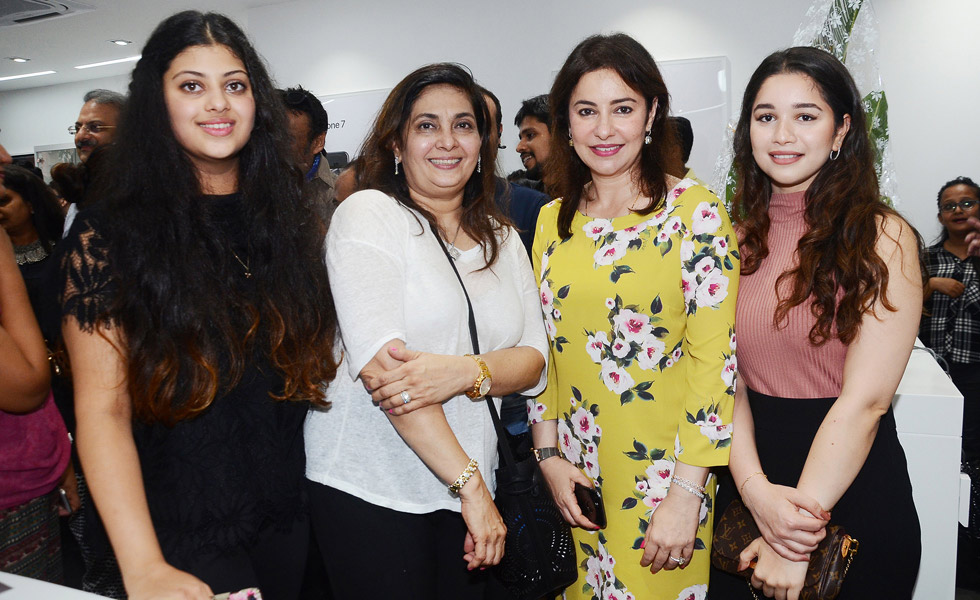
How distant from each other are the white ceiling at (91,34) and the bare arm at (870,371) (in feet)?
20.3

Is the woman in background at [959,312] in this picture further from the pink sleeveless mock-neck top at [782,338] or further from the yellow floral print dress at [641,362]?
the yellow floral print dress at [641,362]

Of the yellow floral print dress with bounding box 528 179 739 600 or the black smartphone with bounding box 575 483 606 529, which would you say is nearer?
the yellow floral print dress with bounding box 528 179 739 600

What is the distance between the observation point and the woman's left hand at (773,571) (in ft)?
4.77

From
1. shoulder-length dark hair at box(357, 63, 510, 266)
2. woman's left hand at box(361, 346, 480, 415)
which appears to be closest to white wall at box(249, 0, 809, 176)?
shoulder-length dark hair at box(357, 63, 510, 266)

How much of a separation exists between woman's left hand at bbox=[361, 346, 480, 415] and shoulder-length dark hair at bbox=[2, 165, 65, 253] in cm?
215

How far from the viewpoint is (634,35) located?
5617mm

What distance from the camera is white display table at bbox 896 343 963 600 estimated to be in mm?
2100

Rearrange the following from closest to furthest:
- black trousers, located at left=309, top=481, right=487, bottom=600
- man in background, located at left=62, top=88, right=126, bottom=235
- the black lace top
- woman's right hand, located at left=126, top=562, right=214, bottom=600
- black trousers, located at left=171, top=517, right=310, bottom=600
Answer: woman's right hand, located at left=126, top=562, right=214, bottom=600
the black lace top
black trousers, located at left=171, top=517, right=310, bottom=600
black trousers, located at left=309, top=481, right=487, bottom=600
man in background, located at left=62, top=88, right=126, bottom=235

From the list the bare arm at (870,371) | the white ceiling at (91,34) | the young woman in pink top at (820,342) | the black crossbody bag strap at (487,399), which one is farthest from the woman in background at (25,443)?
the white ceiling at (91,34)

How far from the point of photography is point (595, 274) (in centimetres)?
166

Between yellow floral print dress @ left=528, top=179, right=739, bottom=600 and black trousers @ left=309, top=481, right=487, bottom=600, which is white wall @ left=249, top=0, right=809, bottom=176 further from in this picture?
black trousers @ left=309, top=481, right=487, bottom=600

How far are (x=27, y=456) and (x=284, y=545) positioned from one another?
2.08ft

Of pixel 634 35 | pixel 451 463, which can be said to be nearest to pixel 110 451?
pixel 451 463

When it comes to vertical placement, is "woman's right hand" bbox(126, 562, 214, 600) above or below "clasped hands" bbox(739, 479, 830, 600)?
above
